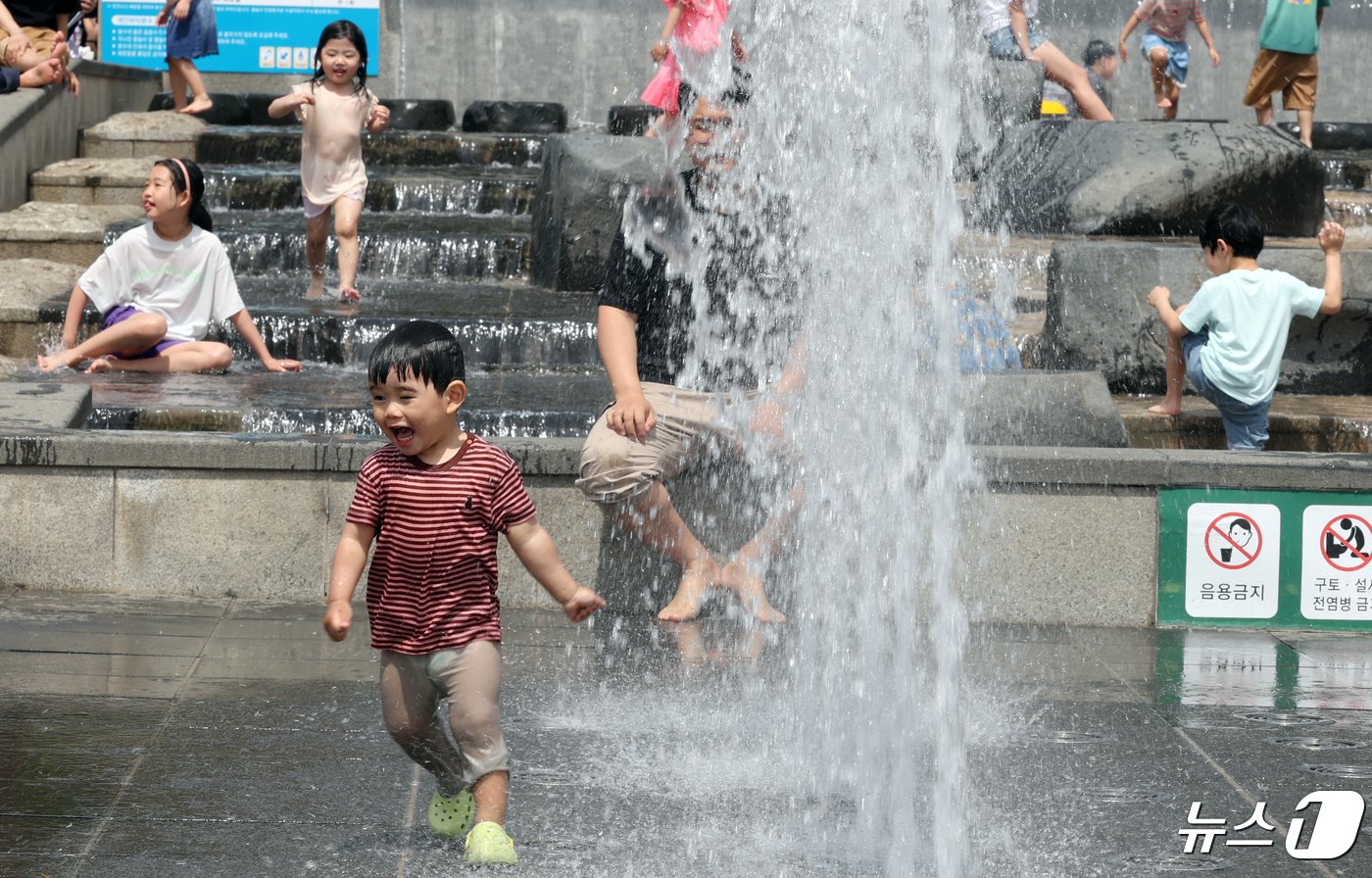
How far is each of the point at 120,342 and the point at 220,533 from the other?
241 cm

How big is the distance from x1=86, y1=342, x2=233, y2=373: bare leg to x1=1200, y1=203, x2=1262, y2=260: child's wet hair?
4687 mm

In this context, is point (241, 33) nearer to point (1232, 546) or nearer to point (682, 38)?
point (682, 38)

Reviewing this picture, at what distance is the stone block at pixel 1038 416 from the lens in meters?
7.18

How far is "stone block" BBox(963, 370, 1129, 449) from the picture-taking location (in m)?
7.18

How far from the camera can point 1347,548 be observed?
6.66m

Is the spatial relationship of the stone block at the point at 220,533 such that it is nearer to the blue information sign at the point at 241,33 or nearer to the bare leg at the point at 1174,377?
the bare leg at the point at 1174,377

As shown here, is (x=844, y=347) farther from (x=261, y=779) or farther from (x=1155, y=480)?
(x=261, y=779)

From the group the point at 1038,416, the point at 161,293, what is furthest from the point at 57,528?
the point at 1038,416

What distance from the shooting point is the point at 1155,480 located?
21.8 ft

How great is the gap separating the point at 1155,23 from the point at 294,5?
8.29 metres

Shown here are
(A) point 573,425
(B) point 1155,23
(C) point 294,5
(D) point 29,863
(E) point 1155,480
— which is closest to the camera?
(D) point 29,863

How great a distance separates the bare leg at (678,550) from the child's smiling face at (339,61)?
4.73m

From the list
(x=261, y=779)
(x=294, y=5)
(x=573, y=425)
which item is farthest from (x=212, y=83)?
(x=261, y=779)

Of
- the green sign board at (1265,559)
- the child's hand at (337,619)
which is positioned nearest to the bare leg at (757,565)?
the green sign board at (1265,559)
